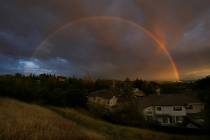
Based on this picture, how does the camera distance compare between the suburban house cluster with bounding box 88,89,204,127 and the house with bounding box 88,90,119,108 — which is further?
the house with bounding box 88,90,119,108

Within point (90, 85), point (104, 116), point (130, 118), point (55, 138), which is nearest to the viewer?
point (55, 138)

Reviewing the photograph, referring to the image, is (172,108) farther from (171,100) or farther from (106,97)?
(106,97)

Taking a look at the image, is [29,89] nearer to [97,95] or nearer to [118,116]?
[118,116]

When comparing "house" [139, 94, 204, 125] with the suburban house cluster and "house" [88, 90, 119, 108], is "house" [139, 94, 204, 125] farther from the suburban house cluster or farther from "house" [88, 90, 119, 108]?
"house" [88, 90, 119, 108]

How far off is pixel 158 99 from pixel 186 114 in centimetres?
886

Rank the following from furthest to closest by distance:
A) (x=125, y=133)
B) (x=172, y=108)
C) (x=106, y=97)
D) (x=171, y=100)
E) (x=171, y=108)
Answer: (x=106, y=97), (x=171, y=100), (x=171, y=108), (x=172, y=108), (x=125, y=133)

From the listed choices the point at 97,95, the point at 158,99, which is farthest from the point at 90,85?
the point at 158,99

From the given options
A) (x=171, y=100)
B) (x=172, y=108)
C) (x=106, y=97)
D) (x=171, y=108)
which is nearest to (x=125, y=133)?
(x=172, y=108)

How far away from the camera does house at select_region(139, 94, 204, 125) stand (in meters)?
51.2

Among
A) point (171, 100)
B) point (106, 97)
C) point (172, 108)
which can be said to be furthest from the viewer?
point (106, 97)

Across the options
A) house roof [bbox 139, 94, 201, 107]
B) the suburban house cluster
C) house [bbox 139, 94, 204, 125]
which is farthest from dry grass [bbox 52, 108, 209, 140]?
house roof [bbox 139, 94, 201, 107]

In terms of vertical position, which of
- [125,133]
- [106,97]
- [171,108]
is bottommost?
[125,133]

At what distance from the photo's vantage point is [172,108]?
2074 inches

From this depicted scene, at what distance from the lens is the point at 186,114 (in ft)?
169
